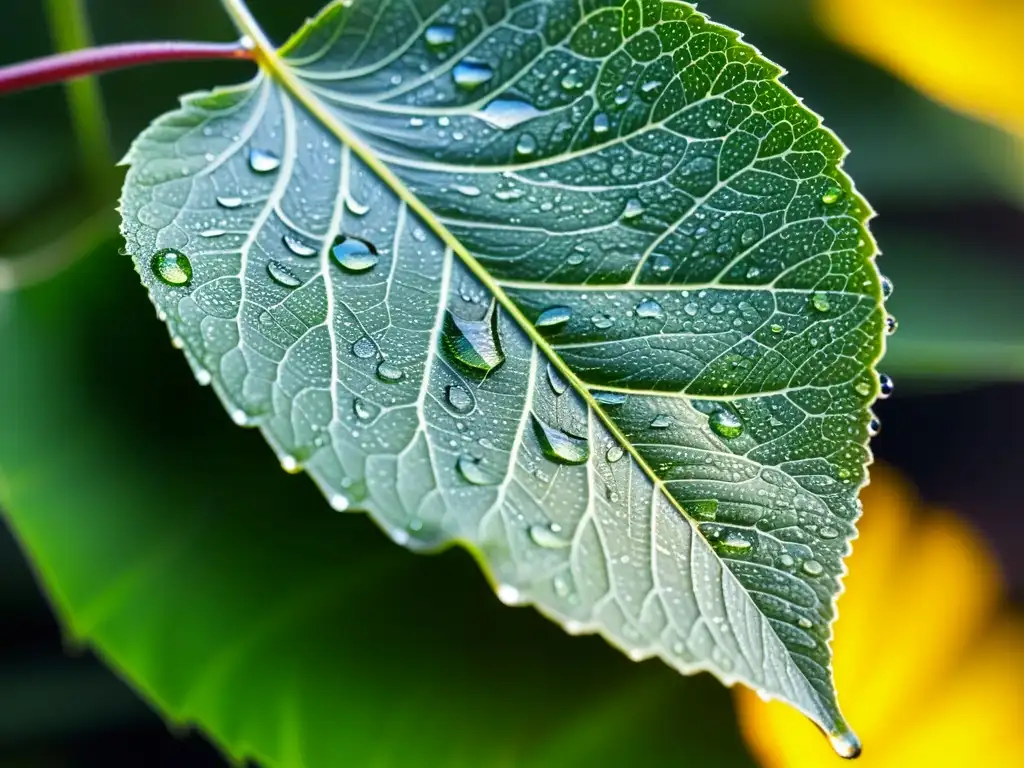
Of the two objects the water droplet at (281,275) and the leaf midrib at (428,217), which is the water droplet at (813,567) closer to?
the leaf midrib at (428,217)

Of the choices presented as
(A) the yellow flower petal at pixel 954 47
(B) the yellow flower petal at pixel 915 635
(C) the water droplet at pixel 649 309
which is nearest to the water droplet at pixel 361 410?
(C) the water droplet at pixel 649 309

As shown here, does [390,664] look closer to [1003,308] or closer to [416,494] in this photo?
[416,494]

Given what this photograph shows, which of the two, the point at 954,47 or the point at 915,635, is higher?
the point at 954,47

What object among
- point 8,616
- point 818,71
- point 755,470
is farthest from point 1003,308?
point 8,616

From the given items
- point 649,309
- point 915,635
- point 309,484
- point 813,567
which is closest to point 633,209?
point 649,309

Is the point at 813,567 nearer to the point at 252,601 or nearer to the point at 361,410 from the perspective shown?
the point at 361,410

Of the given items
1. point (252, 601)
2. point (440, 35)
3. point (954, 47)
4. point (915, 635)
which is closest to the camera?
point (440, 35)

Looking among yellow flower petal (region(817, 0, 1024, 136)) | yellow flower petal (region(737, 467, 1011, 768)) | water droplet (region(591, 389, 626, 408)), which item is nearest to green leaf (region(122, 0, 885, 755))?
water droplet (region(591, 389, 626, 408))

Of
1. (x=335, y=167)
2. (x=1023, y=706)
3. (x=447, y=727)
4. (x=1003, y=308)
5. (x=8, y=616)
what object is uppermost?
(x=335, y=167)
